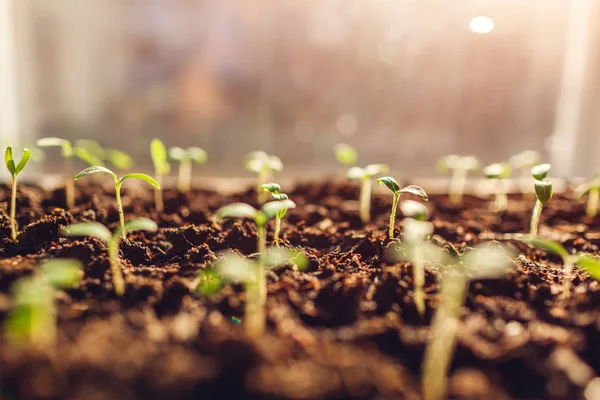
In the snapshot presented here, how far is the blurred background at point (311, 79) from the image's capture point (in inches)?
129

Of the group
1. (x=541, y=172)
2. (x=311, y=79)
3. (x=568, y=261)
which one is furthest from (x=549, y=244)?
(x=311, y=79)

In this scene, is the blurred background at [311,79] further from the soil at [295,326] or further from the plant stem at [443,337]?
the plant stem at [443,337]

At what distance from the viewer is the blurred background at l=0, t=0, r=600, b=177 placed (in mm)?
3279

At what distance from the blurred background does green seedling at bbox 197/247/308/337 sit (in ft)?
7.60

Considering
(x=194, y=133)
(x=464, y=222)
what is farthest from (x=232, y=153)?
(x=464, y=222)

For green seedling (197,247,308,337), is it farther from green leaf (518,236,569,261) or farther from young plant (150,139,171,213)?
young plant (150,139,171,213)

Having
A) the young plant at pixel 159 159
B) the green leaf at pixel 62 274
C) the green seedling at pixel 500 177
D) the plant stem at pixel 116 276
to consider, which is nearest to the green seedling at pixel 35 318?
the green leaf at pixel 62 274

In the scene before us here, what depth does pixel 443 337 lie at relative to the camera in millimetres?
946

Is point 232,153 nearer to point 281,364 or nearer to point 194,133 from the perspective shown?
point 194,133

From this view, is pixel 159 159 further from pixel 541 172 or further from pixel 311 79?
pixel 311 79

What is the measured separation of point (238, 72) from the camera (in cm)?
354

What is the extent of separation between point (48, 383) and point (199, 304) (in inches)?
15.4

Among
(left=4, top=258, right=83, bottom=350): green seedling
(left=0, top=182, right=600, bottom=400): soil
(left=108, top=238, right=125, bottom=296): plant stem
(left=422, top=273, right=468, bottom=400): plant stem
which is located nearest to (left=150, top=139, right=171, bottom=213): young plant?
(left=0, top=182, right=600, bottom=400): soil

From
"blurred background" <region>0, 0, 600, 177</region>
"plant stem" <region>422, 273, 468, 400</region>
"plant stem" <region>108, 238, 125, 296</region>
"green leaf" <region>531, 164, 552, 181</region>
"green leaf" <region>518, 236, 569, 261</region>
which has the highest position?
"blurred background" <region>0, 0, 600, 177</region>
